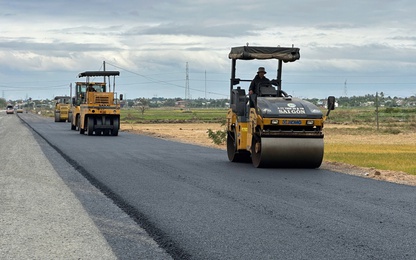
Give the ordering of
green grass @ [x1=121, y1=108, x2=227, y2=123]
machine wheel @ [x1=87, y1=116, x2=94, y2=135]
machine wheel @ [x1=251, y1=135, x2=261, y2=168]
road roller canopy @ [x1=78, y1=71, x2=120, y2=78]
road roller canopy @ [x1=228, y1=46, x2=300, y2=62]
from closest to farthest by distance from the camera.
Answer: machine wheel @ [x1=251, y1=135, x2=261, y2=168]
road roller canopy @ [x1=228, y1=46, x2=300, y2=62]
machine wheel @ [x1=87, y1=116, x2=94, y2=135]
road roller canopy @ [x1=78, y1=71, x2=120, y2=78]
green grass @ [x1=121, y1=108, x2=227, y2=123]

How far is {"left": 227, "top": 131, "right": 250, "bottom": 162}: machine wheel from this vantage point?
62.8ft

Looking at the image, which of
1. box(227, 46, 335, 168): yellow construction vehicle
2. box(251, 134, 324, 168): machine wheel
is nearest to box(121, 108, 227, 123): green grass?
box(227, 46, 335, 168): yellow construction vehicle

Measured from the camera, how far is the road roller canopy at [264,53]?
18.2m

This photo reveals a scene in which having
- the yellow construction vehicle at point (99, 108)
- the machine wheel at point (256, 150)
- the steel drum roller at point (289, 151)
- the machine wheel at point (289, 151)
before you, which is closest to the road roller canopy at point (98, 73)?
the yellow construction vehicle at point (99, 108)

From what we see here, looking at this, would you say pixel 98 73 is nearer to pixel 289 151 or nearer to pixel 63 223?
pixel 289 151

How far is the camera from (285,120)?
16797 millimetres

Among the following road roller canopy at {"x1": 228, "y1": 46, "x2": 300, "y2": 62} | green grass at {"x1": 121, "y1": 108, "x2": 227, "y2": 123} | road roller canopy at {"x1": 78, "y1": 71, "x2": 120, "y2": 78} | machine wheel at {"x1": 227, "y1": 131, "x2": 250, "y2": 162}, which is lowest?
green grass at {"x1": 121, "y1": 108, "x2": 227, "y2": 123}

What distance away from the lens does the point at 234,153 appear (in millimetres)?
19328

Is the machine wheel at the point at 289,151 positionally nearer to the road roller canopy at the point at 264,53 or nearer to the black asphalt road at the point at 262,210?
the black asphalt road at the point at 262,210

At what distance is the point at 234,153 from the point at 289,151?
2.84m

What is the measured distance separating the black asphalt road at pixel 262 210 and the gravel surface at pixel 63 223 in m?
0.30

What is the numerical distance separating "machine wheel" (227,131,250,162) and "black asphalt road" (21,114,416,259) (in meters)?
1.19

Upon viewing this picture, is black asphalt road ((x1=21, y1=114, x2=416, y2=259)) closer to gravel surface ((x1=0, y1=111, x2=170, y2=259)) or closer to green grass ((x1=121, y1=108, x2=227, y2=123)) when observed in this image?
gravel surface ((x1=0, y1=111, x2=170, y2=259))

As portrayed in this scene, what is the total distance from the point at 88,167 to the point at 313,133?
5.69 metres
